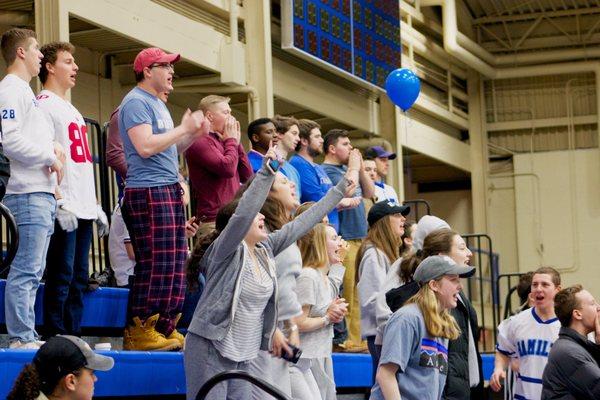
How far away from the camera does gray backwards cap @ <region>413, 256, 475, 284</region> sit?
6.03 m

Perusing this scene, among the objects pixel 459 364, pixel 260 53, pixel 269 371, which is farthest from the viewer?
pixel 260 53

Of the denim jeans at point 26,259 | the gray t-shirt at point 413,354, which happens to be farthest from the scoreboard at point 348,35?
the gray t-shirt at point 413,354

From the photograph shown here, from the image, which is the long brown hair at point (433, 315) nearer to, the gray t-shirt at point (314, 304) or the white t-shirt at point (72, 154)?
the gray t-shirt at point (314, 304)

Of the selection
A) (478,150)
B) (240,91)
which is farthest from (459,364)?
(478,150)

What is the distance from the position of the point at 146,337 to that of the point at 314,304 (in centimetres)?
93

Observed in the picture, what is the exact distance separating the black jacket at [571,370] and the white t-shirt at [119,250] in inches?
105

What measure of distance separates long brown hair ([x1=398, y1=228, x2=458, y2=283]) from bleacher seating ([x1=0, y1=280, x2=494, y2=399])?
1326 mm

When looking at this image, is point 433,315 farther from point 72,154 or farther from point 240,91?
point 240,91

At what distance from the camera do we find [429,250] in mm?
6754

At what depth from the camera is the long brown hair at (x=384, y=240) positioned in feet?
25.4

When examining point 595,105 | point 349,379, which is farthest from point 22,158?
point 595,105

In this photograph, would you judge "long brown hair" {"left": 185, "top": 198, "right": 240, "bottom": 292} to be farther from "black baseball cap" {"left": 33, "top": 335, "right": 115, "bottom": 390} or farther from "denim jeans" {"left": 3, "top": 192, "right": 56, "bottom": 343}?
"black baseball cap" {"left": 33, "top": 335, "right": 115, "bottom": 390}

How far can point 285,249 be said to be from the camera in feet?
19.3

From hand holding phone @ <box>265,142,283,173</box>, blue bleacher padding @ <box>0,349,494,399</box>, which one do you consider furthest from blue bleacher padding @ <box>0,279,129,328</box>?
hand holding phone @ <box>265,142,283,173</box>
